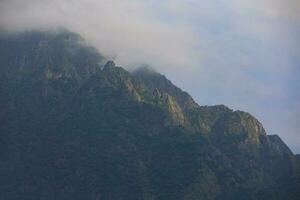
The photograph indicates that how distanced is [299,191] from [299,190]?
3305 mm

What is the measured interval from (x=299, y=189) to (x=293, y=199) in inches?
116

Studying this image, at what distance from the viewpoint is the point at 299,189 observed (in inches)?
7844

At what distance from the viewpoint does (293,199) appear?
651 feet

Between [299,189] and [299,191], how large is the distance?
16.7ft

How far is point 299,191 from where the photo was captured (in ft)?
637

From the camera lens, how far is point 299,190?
198 metres

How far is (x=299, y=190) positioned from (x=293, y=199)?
108 inches

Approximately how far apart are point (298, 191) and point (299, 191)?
469 centimetres

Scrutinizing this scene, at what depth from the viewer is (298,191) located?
Answer: 652 feet

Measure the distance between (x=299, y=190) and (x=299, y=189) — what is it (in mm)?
1779
